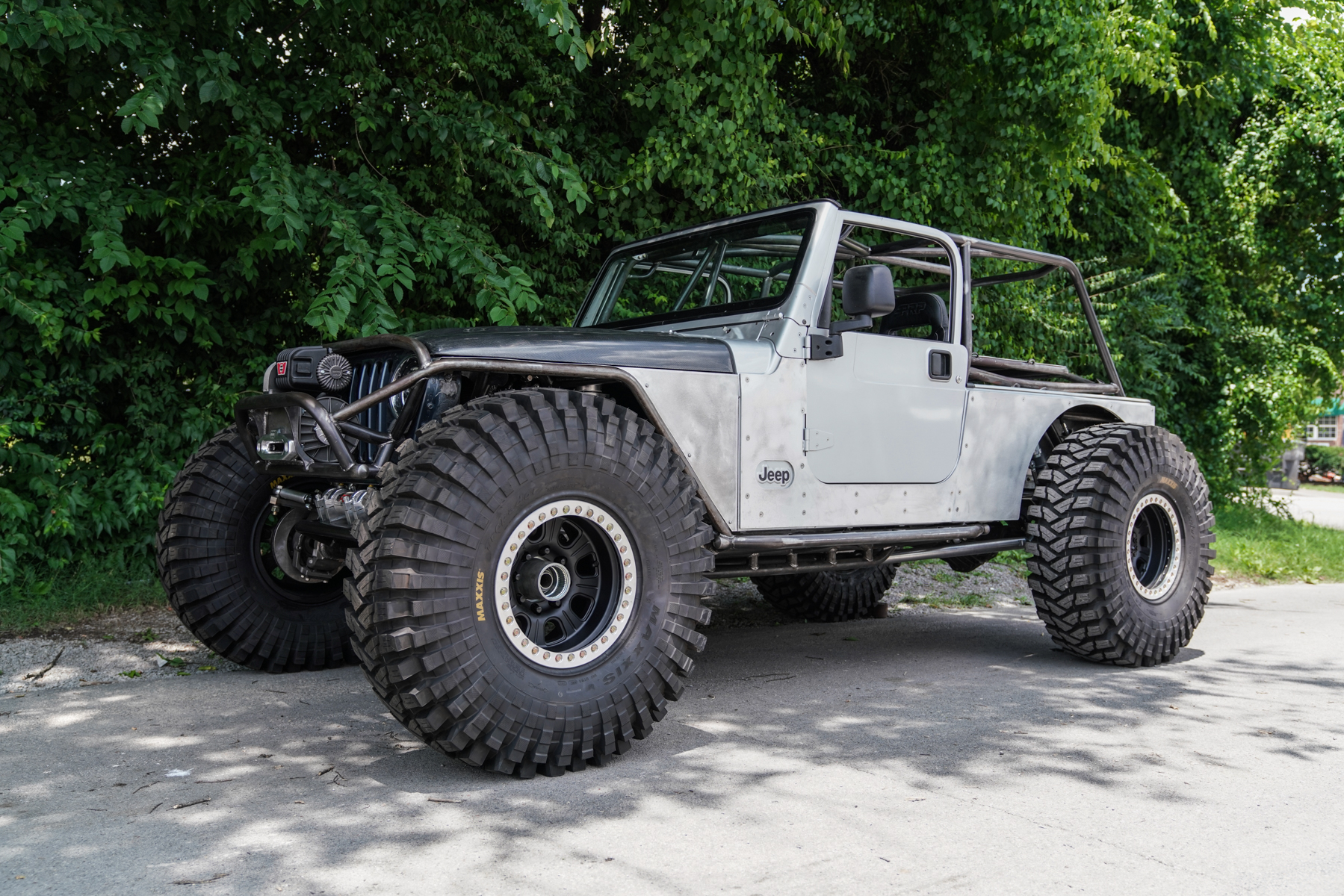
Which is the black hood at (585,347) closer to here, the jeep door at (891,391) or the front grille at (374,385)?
the front grille at (374,385)

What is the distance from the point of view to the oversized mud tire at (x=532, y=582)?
10.3ft

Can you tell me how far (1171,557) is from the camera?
555cm

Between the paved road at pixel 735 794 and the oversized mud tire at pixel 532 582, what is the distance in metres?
0.22

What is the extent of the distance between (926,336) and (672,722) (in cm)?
248

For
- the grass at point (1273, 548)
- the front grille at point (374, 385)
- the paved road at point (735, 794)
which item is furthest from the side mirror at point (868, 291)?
the grass at point (1273, 548)

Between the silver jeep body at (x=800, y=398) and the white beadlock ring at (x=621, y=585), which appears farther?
the silver jeep body at (x=800, y=398)

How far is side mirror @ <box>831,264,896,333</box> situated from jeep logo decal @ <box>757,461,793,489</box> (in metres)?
0.70

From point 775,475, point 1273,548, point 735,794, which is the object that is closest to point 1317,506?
point 1273,548

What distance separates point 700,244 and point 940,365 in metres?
1.29

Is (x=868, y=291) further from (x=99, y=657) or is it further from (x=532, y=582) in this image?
(x=99, y=657)

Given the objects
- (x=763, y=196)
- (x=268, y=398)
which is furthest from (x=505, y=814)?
(x=763, y=196)

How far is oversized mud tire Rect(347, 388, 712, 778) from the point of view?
3.13 m

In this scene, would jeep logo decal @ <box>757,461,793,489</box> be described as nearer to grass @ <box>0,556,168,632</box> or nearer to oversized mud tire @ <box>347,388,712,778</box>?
oversized mud tire @ <box>347,388,712,778</box>

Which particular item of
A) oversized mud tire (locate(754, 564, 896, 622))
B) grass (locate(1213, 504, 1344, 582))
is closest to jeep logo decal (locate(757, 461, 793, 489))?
oversized mud tire (locate(754, 564, 896, 622))
